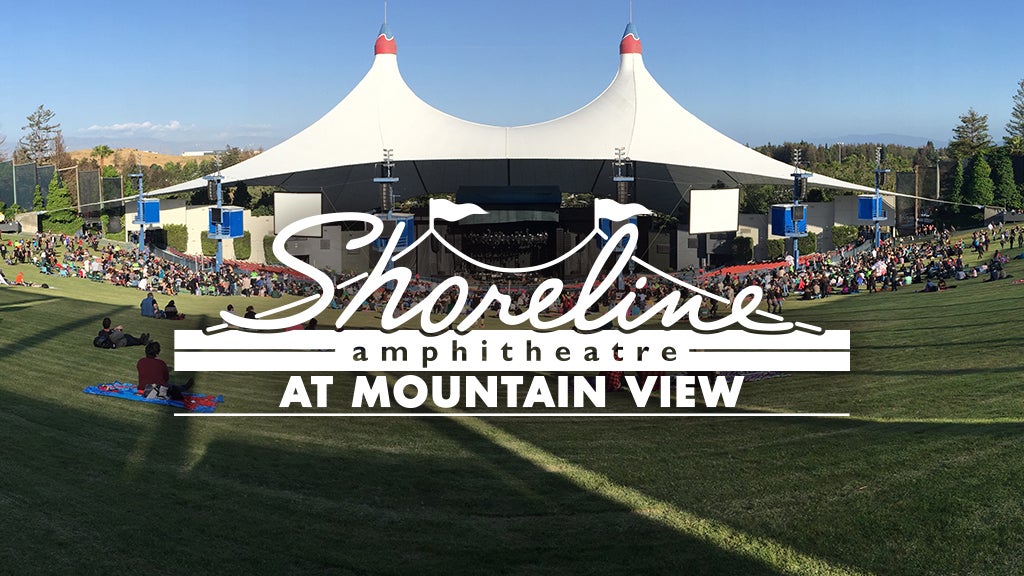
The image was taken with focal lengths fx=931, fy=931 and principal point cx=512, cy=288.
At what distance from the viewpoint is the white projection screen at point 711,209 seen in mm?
30672

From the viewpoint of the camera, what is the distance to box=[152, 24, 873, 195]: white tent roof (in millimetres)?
31047

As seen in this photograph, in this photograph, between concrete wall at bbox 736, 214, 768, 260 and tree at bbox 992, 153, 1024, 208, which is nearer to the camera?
concrete wall at bbox 736, 214, 768, 260

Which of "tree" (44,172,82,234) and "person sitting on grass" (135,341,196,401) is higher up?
"tree" (44,172,82,234)

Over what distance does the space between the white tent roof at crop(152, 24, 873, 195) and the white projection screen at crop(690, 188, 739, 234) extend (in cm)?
93

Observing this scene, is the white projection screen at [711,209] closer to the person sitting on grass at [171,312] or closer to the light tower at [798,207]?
the light tower at [798,207]

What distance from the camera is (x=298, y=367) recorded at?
12750 mm

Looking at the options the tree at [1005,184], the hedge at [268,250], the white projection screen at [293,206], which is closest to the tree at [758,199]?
the tree at [1005,184]

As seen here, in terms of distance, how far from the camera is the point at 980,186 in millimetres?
41938

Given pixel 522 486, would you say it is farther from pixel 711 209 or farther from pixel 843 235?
pixel 843 235

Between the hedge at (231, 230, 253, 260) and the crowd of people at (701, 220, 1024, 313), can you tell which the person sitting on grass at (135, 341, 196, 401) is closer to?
the crowd of people at (701, 220, 1024, 313)

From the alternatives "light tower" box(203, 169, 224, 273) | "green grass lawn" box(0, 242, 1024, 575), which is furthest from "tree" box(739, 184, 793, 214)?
"green grass lawn" box(0, 242, 1024, 575)

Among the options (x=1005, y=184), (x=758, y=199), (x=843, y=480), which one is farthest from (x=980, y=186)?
(x=843, y=480)

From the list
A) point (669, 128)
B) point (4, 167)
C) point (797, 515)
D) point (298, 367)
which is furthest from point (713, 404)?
point (4, 167)

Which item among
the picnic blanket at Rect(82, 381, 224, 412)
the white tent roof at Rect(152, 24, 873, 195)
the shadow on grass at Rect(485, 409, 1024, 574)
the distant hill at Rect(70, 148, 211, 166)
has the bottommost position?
the shadow on grass at Rect(485, 409, 1024, 574)
